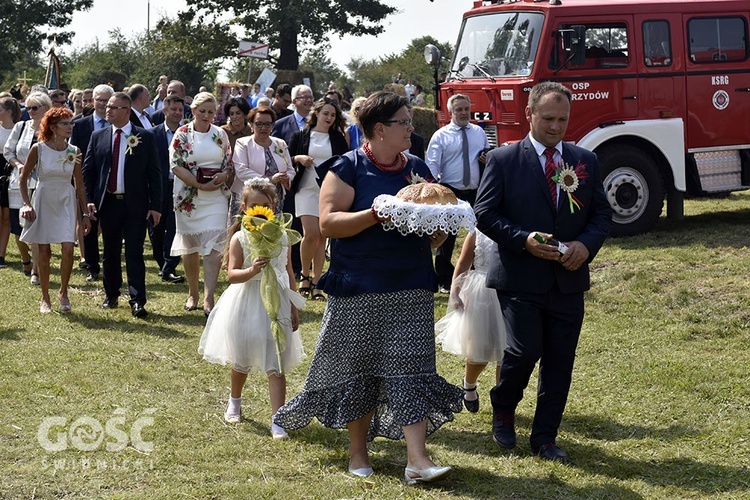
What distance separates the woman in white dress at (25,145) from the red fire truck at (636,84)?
555 cm

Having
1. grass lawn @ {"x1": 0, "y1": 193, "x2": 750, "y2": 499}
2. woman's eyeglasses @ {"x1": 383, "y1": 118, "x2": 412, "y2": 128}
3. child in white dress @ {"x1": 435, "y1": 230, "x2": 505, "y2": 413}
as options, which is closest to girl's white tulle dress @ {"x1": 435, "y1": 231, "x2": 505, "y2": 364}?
child in white dress @ {"x1": 435, "y1": 230, "x2": 505, "y2": 413}

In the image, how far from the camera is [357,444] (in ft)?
20.1

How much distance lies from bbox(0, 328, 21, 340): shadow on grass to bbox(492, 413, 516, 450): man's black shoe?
5.08 metres

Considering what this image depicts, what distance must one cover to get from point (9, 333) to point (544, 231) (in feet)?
19.1

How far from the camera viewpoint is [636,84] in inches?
560

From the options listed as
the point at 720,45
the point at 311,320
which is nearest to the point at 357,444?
the point at 311,320

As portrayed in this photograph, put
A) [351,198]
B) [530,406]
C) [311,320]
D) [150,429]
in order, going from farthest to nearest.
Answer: [311,320] < [530,406] < [150,429] < [351,198]

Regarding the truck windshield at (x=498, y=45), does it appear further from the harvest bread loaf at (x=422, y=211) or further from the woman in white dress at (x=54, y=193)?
the harvest bread loaf at (x=422, y=211)

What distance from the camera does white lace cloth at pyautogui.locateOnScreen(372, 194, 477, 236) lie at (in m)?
5.51

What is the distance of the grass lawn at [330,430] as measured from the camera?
5.96 metres

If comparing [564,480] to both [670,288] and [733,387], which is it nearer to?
[733,387]

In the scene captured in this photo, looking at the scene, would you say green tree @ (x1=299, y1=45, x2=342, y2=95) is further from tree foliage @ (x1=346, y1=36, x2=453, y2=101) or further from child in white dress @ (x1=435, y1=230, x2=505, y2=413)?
child in white dress @ (x1=435, y1=230, x2=505, y2=413)

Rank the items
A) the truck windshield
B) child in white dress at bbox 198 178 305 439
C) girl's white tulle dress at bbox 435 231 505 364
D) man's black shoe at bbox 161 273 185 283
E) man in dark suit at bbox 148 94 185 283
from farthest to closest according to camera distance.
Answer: the truck windshield < man's black shoe at bbox 161 273 185 283 < man in dark suit at bbox 148 94 185 283 < girl's white tulle dress at bbox 435 231 505 364 < child in white dress at bbox 198 178 305 439

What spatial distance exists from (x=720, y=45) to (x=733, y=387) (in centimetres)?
790
